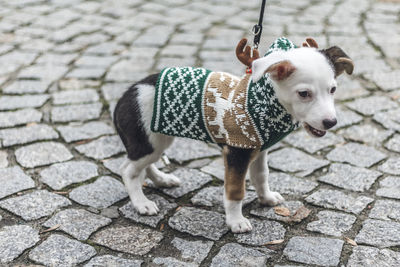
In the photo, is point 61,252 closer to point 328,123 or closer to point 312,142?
point 328,123

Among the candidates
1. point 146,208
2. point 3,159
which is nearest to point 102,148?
point 3,159

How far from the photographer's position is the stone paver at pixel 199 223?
3324mm

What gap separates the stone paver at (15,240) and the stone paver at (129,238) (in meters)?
0.41

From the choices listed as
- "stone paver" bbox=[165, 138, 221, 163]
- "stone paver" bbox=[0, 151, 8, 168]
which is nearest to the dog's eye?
"stone paver" bbox=[165, 138, 221, 163]

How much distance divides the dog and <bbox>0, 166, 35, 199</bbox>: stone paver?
2.70 feet

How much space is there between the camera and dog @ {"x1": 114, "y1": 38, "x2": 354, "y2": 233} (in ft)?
9.02

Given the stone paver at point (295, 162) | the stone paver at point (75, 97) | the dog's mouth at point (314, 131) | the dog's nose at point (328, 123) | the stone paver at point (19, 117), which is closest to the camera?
the dog's nose at point (328, 123)

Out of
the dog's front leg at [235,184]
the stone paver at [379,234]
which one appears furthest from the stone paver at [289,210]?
the stone paver at [379,234]

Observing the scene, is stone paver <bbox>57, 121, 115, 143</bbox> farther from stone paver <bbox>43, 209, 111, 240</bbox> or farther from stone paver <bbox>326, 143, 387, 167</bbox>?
stone paver <bbox>326, 143, 387, 167</bbox>

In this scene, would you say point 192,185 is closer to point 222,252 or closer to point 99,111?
point 222,252

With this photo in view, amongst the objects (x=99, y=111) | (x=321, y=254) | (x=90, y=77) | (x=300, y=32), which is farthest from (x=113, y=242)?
(x=300, y=32)

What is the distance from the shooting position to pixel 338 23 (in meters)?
7.15

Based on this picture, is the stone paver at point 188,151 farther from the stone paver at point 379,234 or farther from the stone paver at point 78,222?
the stone paver at point 379,234

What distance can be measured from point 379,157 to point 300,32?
3.00 m
